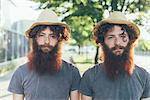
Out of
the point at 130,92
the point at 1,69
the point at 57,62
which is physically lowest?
the point at 1,69

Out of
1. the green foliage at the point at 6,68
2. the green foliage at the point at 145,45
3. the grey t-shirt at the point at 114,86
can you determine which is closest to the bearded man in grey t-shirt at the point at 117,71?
the grey t-shirt at the point at 114,86

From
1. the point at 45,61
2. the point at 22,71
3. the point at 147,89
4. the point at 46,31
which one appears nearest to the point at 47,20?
the point at 46,31

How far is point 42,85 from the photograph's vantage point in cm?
285

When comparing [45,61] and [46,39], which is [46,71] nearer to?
[45,61]

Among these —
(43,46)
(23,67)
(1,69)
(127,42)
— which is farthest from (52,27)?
(1,69)

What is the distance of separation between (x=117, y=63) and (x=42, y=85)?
0.53 metres

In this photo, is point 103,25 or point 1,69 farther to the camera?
point 1,69

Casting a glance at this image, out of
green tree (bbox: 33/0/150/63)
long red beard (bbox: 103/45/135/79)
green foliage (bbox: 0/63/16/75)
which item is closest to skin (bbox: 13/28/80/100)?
long red beard (bbox: 103/45/135/79)

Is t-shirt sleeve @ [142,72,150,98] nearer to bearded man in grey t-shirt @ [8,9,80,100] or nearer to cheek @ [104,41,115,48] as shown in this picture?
cheek @ [104,41,115,48]

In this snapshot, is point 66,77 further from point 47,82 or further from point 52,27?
point 52,27

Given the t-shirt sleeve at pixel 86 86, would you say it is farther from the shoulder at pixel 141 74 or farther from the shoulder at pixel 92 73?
the shoulder at pixel 141 74

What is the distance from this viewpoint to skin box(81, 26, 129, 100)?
276 centimetres

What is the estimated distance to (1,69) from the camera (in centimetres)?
1645

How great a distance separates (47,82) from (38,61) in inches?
6.7
